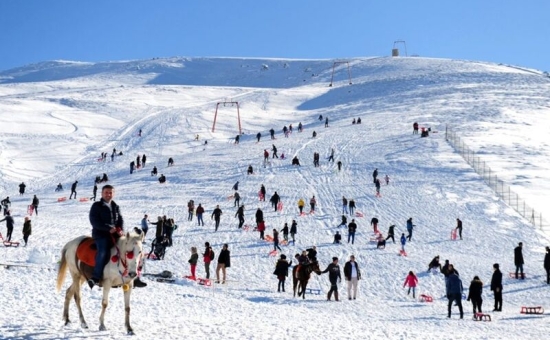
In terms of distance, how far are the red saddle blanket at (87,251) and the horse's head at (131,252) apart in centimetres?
59

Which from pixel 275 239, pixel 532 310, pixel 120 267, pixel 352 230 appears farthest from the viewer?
pixel 352 230

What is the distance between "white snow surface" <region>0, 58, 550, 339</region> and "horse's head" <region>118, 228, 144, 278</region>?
3.79 feet

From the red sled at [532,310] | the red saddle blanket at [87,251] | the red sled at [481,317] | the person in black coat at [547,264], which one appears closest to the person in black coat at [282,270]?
the red sled at [481,317]

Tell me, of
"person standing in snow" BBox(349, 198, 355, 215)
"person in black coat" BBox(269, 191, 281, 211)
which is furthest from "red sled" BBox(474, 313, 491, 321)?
"person in black coat" BBox(269, 191, 281, 211)

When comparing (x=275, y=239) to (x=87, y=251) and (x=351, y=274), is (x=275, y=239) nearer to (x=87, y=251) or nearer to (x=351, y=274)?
(x=351, y=274)

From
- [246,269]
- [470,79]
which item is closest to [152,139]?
[246,269]

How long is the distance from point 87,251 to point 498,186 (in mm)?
37646

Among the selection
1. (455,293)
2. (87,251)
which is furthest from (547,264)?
(87,251)

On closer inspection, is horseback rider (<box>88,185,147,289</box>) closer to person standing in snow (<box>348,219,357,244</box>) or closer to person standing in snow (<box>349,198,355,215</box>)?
person standing in snow (<box>348,219,357,244</box>)

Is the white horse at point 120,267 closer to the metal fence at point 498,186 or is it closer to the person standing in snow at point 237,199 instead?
the person standing in snow at point 237,199

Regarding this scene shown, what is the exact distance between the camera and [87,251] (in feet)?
34.7

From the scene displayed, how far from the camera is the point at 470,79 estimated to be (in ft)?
390

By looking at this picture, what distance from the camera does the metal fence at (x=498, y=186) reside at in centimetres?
3662

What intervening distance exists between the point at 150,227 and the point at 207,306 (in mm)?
19065
